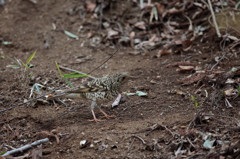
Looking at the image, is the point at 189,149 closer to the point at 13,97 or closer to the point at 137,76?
the point at 137,76

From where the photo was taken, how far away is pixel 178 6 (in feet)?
33.1

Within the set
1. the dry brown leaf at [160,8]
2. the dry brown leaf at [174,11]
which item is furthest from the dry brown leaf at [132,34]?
the dry brown leaf at [174,11]

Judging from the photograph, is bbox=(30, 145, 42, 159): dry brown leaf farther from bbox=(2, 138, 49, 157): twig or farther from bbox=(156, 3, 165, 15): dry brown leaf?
bbox=(156, 3, 165, 15): dry brown leaf

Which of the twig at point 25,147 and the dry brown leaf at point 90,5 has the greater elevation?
the dry brown leaf at point 90,5

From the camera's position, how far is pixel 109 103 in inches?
287

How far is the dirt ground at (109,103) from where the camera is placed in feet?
17.7

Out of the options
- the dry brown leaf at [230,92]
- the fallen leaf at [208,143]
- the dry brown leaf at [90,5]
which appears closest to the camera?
the fallen leaf at [208,143]

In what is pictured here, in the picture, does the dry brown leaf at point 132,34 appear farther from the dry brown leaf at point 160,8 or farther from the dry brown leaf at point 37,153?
the dry brown leaf at point 37,153

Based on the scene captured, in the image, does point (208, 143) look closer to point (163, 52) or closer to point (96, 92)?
point (96, 92)

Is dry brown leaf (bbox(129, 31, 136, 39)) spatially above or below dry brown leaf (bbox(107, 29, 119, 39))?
below

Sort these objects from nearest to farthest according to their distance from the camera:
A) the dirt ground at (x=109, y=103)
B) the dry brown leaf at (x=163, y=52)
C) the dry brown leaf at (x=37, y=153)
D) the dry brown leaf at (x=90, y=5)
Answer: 1. the dry brown leaf at (x=37, y=153)
2. the dirt ground at (x=109, y=103)
3. the dry brown leaf at (x=163, y=52)
4. the dry brown leaf at (x=90, y=5)

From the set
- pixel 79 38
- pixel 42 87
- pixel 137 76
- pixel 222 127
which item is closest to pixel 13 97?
pixel 42 87

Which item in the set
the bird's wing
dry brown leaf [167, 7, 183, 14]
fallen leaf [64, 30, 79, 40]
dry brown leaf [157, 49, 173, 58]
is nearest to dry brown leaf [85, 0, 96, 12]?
fallen leaf [64, 30, 79, 40]

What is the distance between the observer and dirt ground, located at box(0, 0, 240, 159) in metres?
5.39
